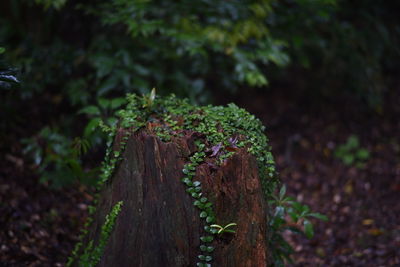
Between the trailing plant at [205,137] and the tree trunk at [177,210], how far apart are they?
35 millimetres

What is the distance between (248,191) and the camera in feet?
7.20

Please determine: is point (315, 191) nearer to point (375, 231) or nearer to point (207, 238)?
point (375, 231)

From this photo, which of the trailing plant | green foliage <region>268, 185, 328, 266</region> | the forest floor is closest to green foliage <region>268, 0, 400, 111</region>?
the forest floor

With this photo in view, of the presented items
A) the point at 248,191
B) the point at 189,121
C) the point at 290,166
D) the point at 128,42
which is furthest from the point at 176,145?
the point at 290,166

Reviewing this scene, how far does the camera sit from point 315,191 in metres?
4.78

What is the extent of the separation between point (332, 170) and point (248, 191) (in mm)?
3204

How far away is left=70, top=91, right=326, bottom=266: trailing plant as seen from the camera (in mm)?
2086

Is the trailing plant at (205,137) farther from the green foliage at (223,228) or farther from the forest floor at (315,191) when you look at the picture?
the forest floor at (315,191)

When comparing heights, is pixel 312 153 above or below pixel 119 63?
below

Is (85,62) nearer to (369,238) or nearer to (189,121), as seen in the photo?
(189,121)

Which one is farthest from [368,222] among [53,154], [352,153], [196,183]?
[53,154]

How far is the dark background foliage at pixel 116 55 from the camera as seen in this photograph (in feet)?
11.4

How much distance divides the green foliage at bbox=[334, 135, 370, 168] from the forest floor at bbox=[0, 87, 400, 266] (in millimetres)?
58

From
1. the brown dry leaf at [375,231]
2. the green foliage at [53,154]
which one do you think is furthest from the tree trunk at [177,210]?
the brown dry leaf at [375,231]
